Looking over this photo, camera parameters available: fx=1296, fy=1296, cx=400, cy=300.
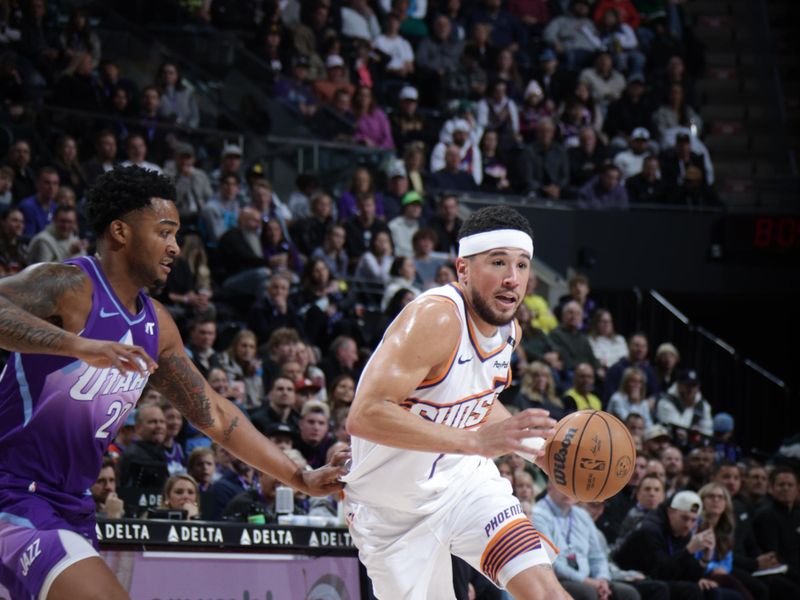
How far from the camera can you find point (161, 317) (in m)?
5.72

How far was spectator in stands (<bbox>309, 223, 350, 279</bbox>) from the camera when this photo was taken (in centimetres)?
1460

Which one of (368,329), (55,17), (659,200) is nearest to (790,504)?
(368,329)

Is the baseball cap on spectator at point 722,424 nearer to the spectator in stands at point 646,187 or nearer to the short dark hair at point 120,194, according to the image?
the spectator in stands at point 646,187

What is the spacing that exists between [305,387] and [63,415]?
262 inches

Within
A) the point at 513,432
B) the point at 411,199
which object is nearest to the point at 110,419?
the point at 513,432

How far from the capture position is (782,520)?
12.8m

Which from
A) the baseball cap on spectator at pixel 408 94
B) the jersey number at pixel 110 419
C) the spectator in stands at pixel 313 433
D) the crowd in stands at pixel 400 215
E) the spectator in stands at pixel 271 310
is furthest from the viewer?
the baseball cap on spectator at pixel 408 94

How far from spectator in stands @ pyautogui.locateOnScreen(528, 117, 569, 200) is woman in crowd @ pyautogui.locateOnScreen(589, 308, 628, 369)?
3.00 metres

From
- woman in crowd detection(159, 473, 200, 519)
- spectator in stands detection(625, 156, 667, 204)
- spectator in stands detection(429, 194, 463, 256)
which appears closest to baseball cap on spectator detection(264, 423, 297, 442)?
woman in crowd detection(159, 473, 200, 519)

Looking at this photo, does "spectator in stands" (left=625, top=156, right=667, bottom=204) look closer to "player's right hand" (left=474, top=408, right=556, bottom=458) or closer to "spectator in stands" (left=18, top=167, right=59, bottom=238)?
"spectator in stands" (left=18, top=167, right=59, bottom=238)

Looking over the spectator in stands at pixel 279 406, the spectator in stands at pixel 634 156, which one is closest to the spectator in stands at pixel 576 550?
the spectator in stands at pixel 279 406

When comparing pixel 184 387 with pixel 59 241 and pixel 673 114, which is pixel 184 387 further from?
pixel 673 114

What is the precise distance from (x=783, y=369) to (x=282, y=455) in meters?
16.0

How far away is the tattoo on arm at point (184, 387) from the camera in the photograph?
5.85 metres
